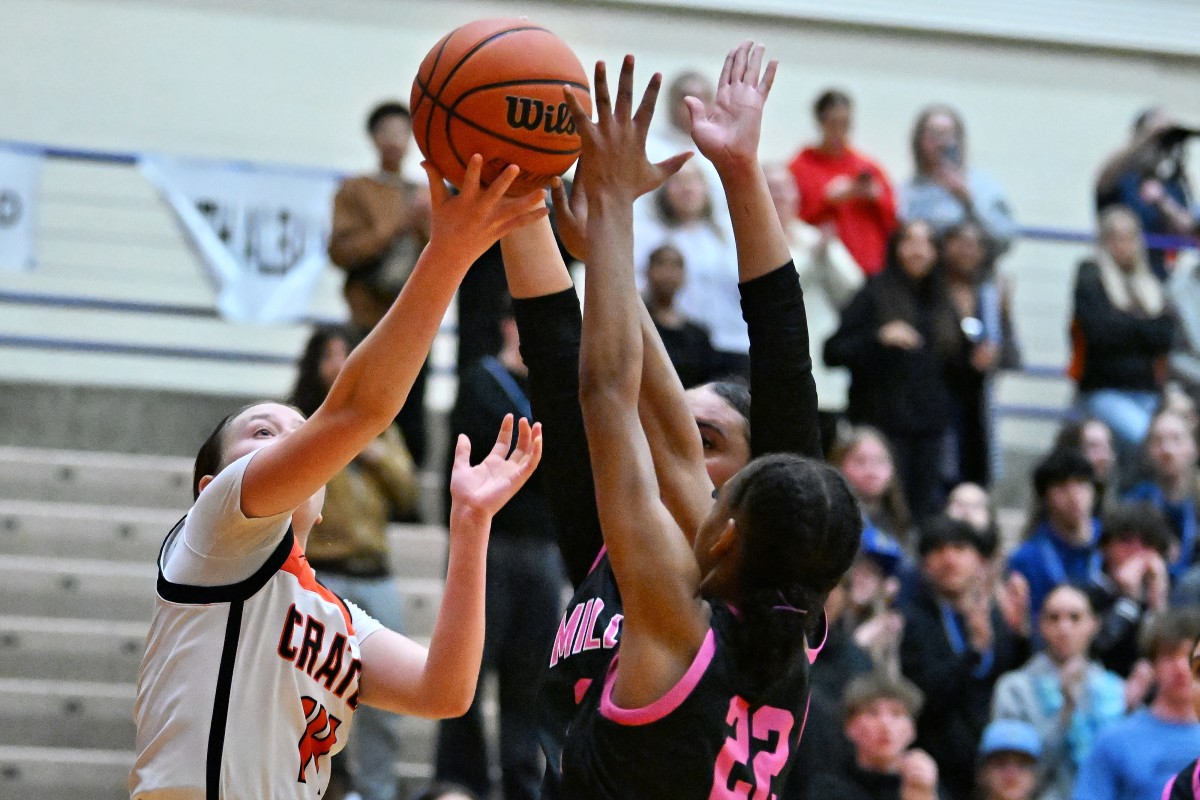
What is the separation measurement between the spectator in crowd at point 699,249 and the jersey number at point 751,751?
16.7 ft

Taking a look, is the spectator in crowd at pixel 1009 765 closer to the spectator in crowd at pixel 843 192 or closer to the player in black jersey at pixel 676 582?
the spectator in crowd at pixel 843 192

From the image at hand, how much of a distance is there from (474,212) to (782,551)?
73cm

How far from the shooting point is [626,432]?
2.70 metres

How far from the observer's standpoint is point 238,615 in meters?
2.87

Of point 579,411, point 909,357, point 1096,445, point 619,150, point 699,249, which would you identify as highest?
point 619,150

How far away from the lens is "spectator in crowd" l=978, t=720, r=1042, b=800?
6160mm

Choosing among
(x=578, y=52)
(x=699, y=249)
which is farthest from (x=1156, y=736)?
(x=578, y=52)

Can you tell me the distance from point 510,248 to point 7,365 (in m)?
6.97

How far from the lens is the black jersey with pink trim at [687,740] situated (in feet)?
8.60

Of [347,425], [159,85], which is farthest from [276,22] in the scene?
[347,425]

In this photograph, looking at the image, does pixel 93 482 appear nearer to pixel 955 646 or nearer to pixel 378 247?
pixel 378 247

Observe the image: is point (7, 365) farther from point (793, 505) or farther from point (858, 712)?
point (793, 505)

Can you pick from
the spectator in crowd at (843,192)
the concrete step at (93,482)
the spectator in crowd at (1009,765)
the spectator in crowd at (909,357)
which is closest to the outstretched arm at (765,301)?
the spectator in crowd at (1009,765)

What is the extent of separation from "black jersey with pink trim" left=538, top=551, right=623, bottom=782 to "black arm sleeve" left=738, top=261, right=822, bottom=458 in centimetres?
40
